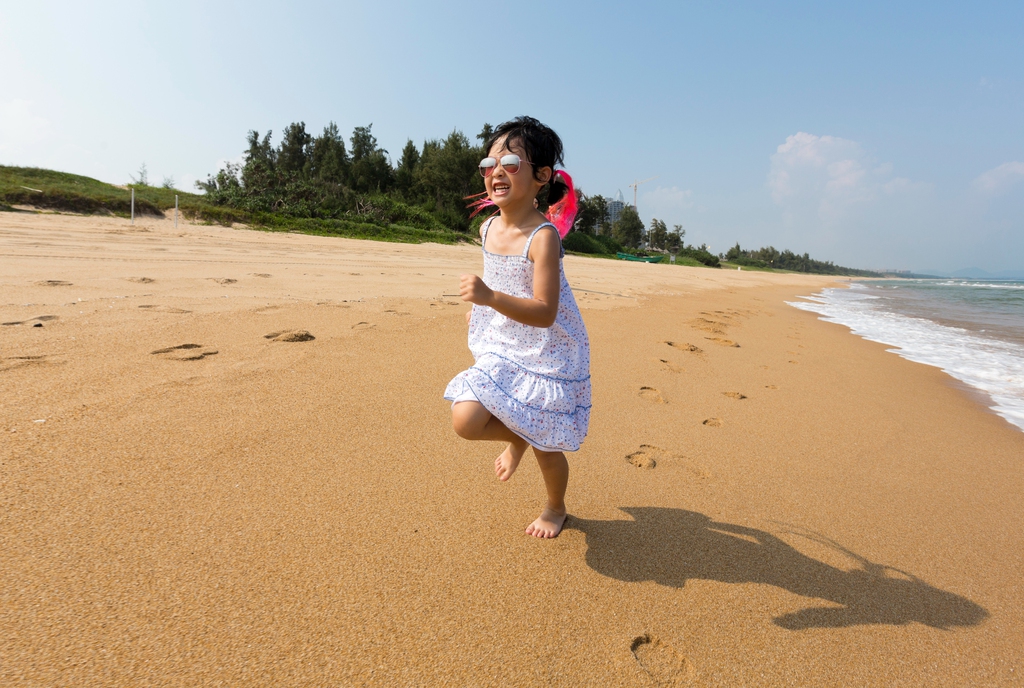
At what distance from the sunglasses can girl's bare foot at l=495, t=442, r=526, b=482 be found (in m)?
0.90

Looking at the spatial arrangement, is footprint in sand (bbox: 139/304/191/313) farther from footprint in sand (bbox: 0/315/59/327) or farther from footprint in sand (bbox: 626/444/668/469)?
footprint in sand (bbox: 626/444/668/469)

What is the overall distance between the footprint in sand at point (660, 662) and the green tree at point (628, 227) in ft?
170

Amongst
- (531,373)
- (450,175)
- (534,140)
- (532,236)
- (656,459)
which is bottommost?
(656,459)

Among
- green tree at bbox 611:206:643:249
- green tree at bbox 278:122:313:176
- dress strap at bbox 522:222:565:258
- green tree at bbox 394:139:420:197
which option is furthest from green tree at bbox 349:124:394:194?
dress strap at bbox 522:222:565:258

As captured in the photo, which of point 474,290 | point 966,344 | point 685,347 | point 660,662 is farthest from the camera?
point 966,344

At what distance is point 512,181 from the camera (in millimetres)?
1724

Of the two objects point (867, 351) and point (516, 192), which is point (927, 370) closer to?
point (867, 351)

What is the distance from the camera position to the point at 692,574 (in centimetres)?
158

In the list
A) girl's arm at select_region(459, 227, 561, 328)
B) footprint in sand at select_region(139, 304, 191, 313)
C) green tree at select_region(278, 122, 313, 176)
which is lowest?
footprint in sand at select_region(139, 304, 191, 313)

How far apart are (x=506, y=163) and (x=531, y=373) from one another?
0.68 metres

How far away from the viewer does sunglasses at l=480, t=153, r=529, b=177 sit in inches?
66.7

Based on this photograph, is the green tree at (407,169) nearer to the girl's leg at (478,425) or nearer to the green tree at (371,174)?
the green tree at (371,174)

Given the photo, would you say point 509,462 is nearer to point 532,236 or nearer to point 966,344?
point 532,236

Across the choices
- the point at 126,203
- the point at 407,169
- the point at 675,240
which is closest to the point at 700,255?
the point at 675,240
